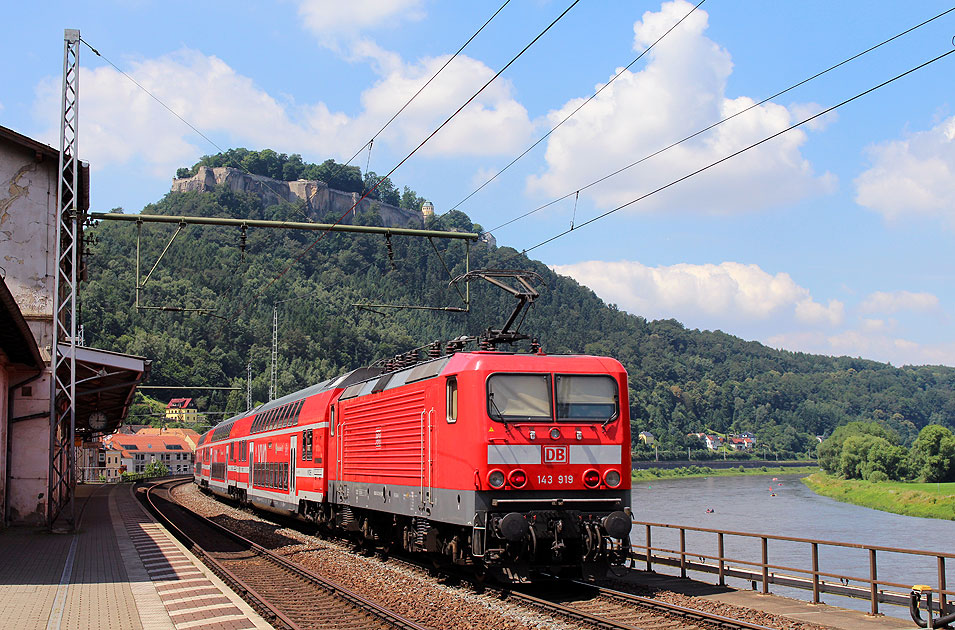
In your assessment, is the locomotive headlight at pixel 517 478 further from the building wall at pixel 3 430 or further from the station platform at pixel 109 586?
the building wall at pixel 3 430

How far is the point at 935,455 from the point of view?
86.3 m

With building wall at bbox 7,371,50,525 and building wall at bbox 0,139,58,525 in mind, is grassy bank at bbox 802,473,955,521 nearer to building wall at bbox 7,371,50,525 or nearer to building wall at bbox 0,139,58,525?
building wall at bbox 7,371,50,525

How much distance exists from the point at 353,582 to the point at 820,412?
195005mm

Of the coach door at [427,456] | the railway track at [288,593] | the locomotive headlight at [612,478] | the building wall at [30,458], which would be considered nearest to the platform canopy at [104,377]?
the building wall at [30,458]

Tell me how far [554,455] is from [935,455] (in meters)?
86.1

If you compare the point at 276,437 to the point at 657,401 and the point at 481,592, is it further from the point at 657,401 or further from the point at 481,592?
the point at 657,401

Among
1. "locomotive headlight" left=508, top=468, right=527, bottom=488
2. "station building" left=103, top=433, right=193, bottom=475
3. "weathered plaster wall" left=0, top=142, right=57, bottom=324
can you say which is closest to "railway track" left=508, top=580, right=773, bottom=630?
"locomotive headlight" left=508, top=468, right=527, bottom=488

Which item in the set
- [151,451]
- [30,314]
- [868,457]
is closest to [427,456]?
[30,314]

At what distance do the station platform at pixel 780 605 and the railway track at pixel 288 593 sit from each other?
457 centimetres

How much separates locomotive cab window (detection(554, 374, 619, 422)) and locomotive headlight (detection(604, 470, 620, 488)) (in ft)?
2.65

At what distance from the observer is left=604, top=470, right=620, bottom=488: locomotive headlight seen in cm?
1322

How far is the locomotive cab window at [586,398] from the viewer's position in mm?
13406

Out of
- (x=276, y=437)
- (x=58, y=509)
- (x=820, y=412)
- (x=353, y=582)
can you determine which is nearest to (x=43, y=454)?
(x=58, y=509)

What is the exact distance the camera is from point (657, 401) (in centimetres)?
17112
